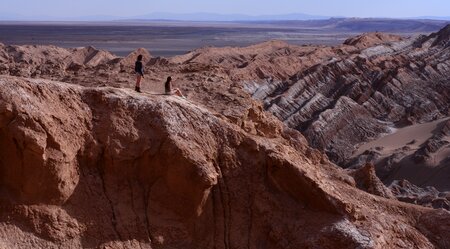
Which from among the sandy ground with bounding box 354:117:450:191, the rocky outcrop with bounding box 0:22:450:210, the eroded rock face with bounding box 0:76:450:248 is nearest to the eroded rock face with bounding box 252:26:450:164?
the rocky outcrop with bounding box 0:22:450:210

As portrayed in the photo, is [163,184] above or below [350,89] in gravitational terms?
above

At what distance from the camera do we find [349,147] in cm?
3753

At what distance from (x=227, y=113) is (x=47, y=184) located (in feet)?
14.2

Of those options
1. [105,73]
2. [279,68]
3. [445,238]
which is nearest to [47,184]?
[105,73]

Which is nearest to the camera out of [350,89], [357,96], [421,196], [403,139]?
[421,196]

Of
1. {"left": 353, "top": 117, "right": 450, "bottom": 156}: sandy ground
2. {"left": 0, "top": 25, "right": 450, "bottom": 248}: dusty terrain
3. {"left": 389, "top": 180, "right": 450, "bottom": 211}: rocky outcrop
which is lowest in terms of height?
{"left": 353, "top": 117, "right": 450, "bottom": 156}: sandy ground

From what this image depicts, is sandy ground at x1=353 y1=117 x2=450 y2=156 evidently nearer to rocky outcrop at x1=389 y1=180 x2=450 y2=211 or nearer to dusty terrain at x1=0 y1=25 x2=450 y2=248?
rocky outcrop at x1=389 y1=180 x2=450 y2=211

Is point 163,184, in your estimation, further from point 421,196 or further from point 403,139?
point 403,139

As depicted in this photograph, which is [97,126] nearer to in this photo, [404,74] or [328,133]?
[328,133]

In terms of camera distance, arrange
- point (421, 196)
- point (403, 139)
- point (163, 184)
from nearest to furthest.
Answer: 1. point (163, 184)
2. point (421, 196)
3. point (403, 139)

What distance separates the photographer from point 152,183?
1302 centimetres

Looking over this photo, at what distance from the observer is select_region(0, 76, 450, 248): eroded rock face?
12000mm

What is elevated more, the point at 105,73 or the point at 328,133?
the point at 105,73

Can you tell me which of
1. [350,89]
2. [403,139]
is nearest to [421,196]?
[403,139]
